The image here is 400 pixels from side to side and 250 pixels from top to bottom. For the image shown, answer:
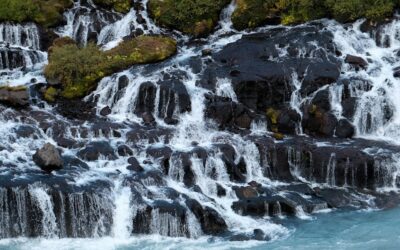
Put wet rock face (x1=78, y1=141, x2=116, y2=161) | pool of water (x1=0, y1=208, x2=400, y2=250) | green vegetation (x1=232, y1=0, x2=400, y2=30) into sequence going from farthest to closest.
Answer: green vegetation (x1=232, y1=0, x2=400, y2=30), wet rock face (x1=78, y1=141, x2=116, y2=161), pool of water (x1=0, y1=208, x2=400, y2=250)

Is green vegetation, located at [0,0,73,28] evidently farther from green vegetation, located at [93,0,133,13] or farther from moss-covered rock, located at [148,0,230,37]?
moss-covered rock, located at [148,0,230,37]

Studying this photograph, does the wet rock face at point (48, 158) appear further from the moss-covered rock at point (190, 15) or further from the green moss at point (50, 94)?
the moss-covered rock at point (190, 15)

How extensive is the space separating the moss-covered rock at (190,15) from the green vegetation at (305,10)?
129cm

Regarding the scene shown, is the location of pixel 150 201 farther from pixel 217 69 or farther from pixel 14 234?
pixel 217 69

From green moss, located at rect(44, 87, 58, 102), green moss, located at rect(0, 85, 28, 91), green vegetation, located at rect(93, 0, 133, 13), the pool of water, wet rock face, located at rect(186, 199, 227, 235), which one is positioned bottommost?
the pool of water

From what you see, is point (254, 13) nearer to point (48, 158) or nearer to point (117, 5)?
point (117, 5)

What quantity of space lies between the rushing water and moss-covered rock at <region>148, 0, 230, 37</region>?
1.36m

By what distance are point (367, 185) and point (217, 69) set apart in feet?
31.3

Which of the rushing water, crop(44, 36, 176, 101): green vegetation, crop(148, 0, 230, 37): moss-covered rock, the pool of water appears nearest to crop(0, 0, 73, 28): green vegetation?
the rushing water

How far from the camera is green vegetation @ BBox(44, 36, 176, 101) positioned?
103ft

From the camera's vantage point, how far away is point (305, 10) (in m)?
36.0

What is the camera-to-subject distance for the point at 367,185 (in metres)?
26.0

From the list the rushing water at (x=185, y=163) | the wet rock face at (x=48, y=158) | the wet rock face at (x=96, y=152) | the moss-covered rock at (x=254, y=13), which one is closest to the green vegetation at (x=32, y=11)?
the rushing water at (x=185, y=163)

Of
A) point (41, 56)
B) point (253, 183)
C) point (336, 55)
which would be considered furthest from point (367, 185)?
point (41, 56)
